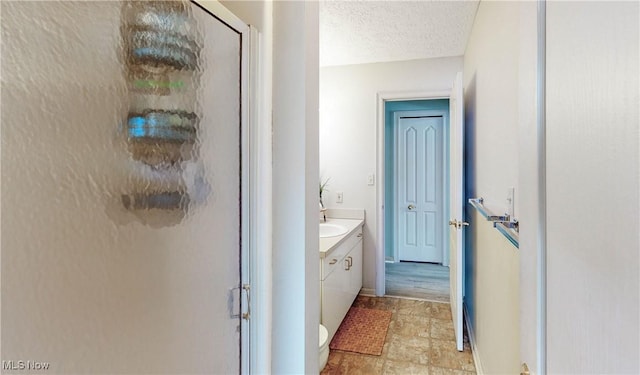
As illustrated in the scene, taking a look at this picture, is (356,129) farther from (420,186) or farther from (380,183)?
(420,186)

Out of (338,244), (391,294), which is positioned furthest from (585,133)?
(391,294)

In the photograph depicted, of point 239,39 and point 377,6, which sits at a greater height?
point 377,6

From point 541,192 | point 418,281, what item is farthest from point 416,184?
point 541,192

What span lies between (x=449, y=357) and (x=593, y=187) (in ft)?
7.05

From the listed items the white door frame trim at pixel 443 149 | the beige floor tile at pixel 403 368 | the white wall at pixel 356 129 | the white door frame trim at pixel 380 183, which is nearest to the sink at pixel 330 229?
the white wall at pixel 356 129

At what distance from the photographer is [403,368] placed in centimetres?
210

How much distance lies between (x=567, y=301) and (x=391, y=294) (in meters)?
3.01

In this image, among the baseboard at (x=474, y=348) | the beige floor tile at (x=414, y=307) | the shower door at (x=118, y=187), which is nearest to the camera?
the shower door at (x=118, y=187)

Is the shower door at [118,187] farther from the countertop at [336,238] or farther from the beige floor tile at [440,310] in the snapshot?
the beige floor tile at [440,310]

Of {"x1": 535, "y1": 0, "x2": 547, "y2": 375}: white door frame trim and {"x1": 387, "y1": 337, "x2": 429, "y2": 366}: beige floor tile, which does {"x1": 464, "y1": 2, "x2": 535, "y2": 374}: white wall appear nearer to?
{"x1": 535, "y1": 0, "x2": 547, "y2": 375}: white door frame trim

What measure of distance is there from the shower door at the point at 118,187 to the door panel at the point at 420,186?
380 centimetres

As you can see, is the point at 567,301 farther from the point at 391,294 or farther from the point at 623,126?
the point at 391,294

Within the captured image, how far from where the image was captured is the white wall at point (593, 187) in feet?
1.26

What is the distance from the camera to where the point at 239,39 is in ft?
3.36
